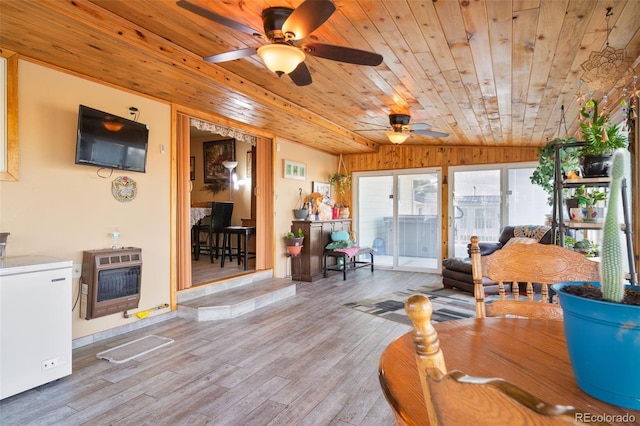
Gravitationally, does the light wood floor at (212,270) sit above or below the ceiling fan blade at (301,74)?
below

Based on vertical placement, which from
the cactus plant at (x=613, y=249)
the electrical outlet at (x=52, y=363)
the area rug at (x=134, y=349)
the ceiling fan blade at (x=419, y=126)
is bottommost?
the area rug at (x=134, y=349)

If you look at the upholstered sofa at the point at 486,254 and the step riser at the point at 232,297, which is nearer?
the step riser at the point at 232,297

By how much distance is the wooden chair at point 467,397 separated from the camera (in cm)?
32

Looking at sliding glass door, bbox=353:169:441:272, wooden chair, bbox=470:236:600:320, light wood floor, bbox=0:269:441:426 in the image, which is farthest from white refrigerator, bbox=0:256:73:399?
sliding glass door, bbox=353:169:441:272

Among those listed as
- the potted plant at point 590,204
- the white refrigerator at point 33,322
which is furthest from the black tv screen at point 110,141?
the potted plant at point 590,204

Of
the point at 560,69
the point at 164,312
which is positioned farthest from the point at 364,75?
the point at 164,312

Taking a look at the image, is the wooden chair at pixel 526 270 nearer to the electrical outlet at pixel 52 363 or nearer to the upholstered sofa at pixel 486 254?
the electrical outlet at pixel 52 363

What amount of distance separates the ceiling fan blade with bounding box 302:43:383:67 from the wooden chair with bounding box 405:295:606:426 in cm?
208

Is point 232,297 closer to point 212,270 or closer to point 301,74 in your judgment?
point 212,270

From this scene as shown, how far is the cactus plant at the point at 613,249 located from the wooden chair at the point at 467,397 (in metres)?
0.48

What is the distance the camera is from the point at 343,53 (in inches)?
88.6

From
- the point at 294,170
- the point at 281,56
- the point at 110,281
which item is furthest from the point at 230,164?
the point at 281,56

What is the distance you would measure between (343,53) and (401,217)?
17.6 ft

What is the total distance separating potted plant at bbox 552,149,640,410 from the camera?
25.2 inches
